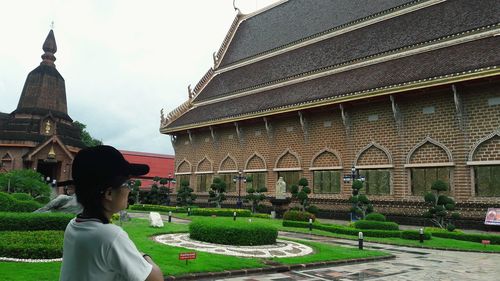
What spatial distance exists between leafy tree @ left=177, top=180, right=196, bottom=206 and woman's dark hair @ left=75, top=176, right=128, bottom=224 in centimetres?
2752

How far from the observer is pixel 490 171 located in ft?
57.3

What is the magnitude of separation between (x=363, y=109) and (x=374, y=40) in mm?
5385

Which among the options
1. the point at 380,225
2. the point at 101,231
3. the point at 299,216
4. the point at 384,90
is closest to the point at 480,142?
the point at 384,90

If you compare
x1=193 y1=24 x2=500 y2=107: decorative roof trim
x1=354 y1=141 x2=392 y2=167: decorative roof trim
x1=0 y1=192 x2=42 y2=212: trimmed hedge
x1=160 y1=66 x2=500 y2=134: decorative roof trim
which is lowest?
A: x1=0 y1=192 x2=42 y2=212: trimmed hedge

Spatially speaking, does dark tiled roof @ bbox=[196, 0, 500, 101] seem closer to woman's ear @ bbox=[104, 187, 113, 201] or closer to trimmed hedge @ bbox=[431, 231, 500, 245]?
trimmed hedge @ bbox=[431, 231, 500, 245]

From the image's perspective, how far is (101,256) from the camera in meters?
1.78

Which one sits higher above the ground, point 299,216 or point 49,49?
point 49,49

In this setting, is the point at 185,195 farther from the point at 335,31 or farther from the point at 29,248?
the point at 29,248

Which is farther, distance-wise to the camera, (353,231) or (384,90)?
(384,90)

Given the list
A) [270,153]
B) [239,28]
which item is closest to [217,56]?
[239,28]

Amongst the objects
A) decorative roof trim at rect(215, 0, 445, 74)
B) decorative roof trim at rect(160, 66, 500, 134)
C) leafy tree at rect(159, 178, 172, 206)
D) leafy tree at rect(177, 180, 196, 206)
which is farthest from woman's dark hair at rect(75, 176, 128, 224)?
leafy tree at rect(159, 178, 172, 206)

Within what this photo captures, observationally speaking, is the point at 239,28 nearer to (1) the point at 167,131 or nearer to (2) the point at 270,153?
(1) the point at 167,131

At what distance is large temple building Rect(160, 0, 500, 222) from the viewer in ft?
59.4

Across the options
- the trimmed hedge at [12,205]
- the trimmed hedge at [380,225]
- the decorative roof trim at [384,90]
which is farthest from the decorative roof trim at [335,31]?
the trimmed hedge at [12,205]
